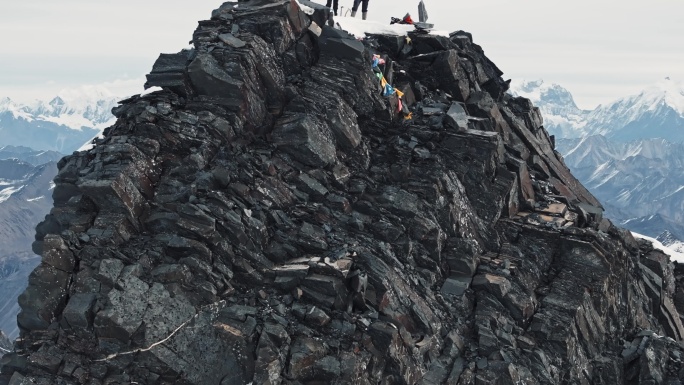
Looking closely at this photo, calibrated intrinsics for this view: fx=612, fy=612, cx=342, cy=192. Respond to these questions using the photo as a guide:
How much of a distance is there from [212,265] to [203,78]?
11657 millimetres

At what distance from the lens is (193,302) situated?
93.6 feet

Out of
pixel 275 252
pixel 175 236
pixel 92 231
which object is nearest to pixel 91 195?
pixel 92 231

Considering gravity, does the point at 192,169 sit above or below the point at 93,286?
above

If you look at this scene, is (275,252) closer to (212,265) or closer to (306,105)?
(212,265)

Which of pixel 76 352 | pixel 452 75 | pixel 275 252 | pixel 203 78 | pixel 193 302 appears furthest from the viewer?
pixel 452 75

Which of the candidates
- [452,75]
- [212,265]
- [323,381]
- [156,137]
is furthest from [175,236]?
[452,75]

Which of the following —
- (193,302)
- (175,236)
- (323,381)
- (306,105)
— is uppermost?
(306,105)

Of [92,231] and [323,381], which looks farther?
[92,231]

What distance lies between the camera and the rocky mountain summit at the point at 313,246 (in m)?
27.6

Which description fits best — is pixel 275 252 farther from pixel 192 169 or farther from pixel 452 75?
pixel 452 75

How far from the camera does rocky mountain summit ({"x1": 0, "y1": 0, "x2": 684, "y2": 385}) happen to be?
2759 centimetres

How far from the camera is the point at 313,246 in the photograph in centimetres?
3194

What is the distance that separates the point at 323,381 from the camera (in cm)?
2755

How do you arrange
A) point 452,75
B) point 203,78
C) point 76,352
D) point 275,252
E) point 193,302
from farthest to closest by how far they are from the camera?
1. point 452,75
2. point 203,78
3. point 275,252
4. point 193,302
5. point 76,352
